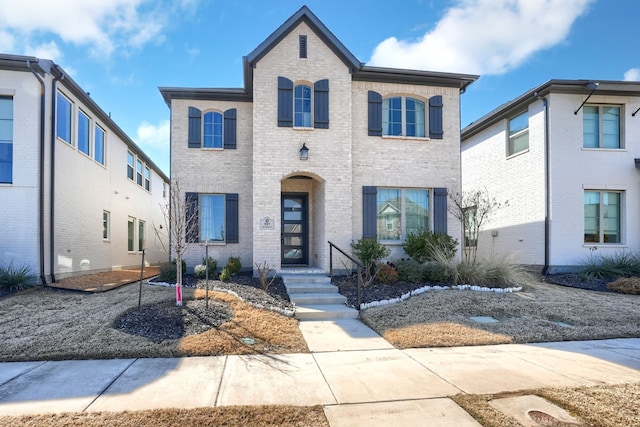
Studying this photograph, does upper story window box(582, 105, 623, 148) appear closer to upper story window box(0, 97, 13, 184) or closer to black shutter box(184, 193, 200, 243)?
black shutter box(184, 193, 200, 243)

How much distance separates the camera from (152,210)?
21.7 meters

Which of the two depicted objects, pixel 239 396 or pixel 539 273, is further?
pixel 539 273

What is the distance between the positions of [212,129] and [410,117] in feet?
19.6

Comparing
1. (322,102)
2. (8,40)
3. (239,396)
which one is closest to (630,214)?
(322,102)

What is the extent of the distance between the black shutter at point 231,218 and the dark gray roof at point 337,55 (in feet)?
9.91

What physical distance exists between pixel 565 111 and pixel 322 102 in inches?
315

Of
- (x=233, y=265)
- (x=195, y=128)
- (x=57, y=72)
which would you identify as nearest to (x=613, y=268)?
(x=233, y=265)

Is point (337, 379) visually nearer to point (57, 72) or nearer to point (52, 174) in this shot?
point (52, 174)

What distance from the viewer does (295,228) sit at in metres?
12.0

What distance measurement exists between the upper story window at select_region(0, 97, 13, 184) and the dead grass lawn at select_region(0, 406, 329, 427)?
351 inches

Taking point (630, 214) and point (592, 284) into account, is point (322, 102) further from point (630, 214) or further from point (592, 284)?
point (630, 214)

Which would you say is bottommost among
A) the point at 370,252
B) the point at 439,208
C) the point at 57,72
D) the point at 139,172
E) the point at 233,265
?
the point at 233,265

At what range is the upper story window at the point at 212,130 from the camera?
11445mm

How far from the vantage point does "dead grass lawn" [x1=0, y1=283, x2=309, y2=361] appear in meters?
5.16
